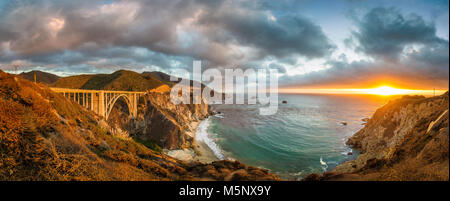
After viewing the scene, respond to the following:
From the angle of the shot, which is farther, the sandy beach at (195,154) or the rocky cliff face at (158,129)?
the rocky cliff face at (158,129)

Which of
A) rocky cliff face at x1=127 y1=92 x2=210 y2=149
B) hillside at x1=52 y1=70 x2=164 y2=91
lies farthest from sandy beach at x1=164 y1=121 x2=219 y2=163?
hillside at x1=52 y1=70 x2=164 y2=91

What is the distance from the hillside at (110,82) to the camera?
59.9m

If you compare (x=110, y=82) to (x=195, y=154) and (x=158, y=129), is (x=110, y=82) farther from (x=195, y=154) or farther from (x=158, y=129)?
(x=195, y=154)

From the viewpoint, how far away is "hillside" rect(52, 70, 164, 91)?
59.9 m

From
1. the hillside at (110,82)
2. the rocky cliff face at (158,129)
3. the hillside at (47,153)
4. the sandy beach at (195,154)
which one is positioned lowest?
the sandy beach at (195,154)

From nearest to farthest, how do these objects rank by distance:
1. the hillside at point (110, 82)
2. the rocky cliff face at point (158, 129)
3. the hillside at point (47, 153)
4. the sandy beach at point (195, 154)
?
the hillside at point (47, 153) → the sandy beach at point (195, 154) → the rocky cliff face at point (158, 129) → the hillside at point (110, 82)

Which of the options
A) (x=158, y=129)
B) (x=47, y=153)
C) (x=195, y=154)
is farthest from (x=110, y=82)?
(x=47, y=153)

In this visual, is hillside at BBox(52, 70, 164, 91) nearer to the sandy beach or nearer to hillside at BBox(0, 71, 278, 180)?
the sandy beach

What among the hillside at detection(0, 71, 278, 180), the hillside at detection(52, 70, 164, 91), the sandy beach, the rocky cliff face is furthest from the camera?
the hillside at detection(52, 70, 164, 91)

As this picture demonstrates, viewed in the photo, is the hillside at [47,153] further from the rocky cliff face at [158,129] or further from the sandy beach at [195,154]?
the rocky cliff face at [158,129]

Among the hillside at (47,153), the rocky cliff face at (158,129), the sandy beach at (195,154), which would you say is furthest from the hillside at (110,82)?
the hillside at (47,153)
